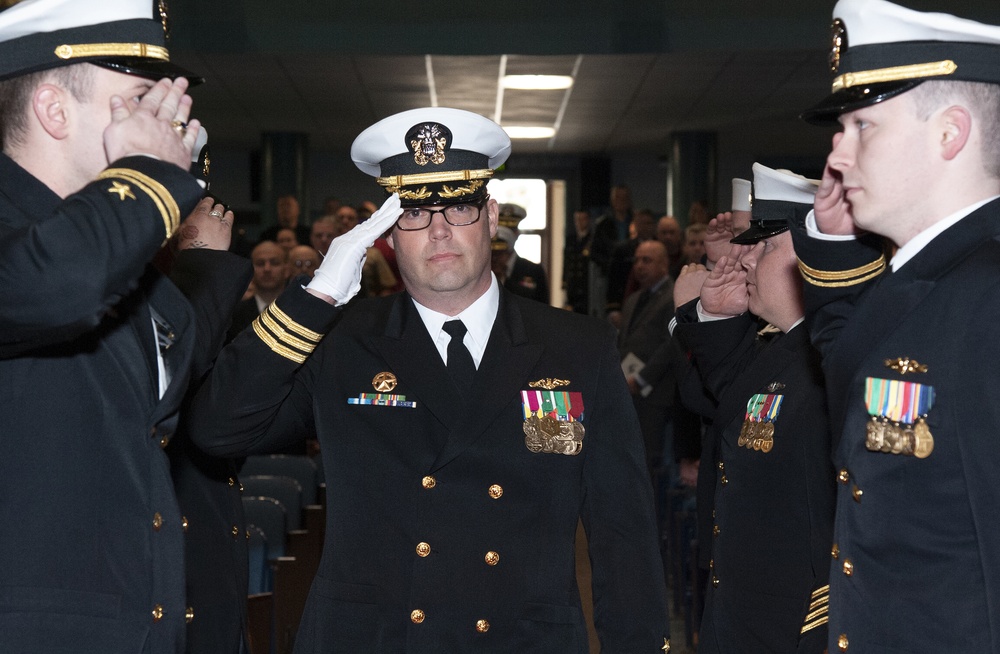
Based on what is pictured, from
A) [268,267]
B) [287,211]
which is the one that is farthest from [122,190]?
[287,211]

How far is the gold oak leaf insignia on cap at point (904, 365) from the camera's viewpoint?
1673mm

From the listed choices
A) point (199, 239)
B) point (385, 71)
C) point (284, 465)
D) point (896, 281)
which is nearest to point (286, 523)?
point (284, 465)

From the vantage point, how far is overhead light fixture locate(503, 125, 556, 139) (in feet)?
50.5

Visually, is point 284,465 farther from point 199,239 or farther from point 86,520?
point 86,520

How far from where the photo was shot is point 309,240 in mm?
9695

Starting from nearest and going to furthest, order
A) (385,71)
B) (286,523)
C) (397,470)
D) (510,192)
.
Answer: (397,470) < (286,523) < (385,71) < (510,192)

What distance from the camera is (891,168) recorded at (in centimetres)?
169

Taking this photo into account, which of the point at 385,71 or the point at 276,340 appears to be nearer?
the point at 276,340

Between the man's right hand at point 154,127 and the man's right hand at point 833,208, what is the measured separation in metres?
1.08

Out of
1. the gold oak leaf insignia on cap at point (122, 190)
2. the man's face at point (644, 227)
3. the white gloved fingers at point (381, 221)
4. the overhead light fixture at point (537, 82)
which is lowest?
the gold oak leaf insignia on cap at point (122, 190)

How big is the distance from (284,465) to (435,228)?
282 centimetres

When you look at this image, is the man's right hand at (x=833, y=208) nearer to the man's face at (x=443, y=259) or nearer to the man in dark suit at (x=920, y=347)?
the man in dark suit at (x=920, y=347)

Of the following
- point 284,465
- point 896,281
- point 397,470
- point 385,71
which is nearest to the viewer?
point 896,281

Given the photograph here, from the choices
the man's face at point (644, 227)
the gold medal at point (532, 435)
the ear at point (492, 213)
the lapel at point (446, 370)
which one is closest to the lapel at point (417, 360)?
the lapel at point (446, 370)
